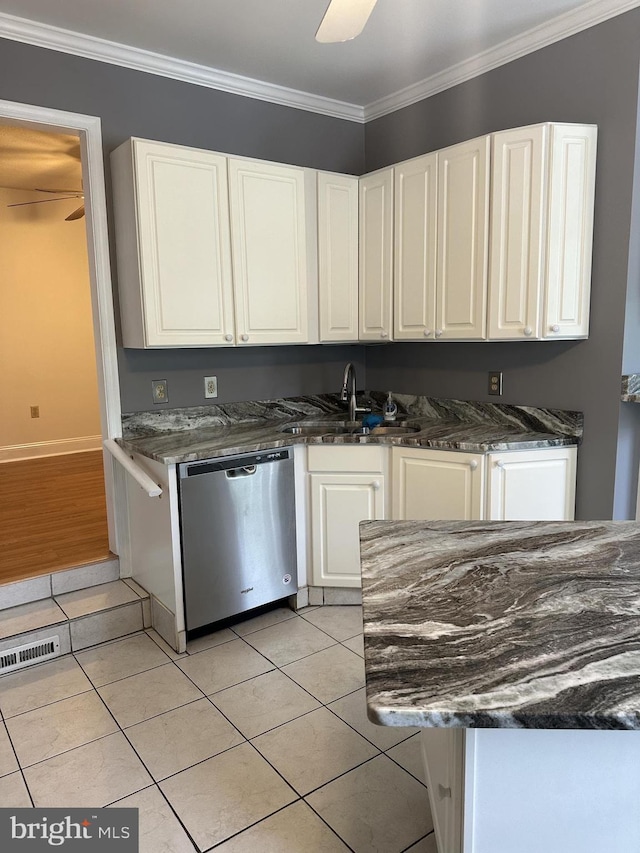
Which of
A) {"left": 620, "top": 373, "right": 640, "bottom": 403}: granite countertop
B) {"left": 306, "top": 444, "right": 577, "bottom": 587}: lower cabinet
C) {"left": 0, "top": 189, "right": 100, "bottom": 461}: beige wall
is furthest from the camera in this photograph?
{"left": 0, "top": 189, "right": 100, "bottom": 461}: beige wall

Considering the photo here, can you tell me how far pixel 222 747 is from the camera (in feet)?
6.89

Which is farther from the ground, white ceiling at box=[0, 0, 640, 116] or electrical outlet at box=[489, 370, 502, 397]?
white ceiling at box=[0, 0, 640, 116]

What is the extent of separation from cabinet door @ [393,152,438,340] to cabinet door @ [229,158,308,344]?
51 centimetres

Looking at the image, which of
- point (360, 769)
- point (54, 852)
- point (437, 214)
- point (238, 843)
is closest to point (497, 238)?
point (437, 214)

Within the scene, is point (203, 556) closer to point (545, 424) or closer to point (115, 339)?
point (115, 339)

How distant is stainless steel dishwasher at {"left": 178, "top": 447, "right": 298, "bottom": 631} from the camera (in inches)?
105

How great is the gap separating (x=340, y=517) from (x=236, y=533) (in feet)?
1.87

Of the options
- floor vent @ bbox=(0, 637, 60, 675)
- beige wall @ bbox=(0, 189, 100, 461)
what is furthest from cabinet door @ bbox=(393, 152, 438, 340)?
beige wall @ bbox=(0, 189, 100, 461)

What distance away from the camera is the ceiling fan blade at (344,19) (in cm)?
136

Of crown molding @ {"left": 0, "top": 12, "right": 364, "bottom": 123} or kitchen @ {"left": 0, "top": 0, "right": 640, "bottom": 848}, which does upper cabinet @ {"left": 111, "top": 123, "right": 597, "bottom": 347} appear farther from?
crown molding @ {"left": 0, "top": 12, "right": 364, "bottom": 123}

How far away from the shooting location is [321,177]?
3270mm

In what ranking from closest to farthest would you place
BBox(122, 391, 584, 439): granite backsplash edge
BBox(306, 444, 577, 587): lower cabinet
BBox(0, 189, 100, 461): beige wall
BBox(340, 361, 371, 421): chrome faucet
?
1. BBox(306, 444, 577, 587): lower cabinet
2. BBox(122, 391, 584, 439): granite backsplash edge
3. BBox(340, 361, 371, 421): chrome faucet
4. BBox(0, 189, 100, 461): beige wall

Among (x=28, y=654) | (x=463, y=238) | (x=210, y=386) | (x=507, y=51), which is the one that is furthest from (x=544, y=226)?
(x=28, y=654)

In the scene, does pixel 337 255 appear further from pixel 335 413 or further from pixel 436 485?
pixel 436 485
